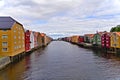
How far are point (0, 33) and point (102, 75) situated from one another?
106 ft

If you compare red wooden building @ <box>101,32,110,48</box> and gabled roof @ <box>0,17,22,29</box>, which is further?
red wooden building @ <box>101,32,110,48</box>

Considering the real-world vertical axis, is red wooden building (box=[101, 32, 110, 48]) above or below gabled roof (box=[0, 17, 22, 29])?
below

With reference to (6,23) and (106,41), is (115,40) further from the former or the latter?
(6,23)

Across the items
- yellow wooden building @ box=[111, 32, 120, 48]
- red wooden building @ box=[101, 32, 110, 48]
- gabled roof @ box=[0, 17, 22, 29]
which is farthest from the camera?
red wooden building @ box=[101, 32, 110, 48]

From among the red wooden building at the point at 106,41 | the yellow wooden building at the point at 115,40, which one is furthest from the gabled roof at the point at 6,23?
the red wooden building at the point at 106,41

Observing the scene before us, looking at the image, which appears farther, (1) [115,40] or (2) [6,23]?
(1) [115,40]

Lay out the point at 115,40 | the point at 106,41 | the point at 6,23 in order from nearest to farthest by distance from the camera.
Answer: the point at 6,23
the point at 115,40
the point at 106,41

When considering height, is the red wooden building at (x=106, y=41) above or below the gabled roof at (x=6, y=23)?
below

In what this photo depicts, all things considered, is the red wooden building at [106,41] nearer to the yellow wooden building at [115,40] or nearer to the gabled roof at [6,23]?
the yellow wooden building at [115,40]

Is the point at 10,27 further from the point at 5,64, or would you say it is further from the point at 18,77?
the point at 18,77

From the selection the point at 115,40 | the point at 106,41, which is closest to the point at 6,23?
the point at 115,40

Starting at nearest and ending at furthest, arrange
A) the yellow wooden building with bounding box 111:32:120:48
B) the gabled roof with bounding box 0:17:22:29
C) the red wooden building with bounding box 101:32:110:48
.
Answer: the gabled roof with bounding box 0:17:22:29
the yellow wooden building with bounding box 111:32:120:48
the red wooden building with bounding box 101:32:110:48

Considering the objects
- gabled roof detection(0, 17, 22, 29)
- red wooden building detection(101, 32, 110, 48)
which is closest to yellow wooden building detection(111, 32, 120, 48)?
red wooden building detection(101, 32, 110, 48)

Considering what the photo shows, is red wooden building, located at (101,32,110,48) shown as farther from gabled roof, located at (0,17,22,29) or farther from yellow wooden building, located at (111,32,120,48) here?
gabled roof, located at (0,17,22,29)
